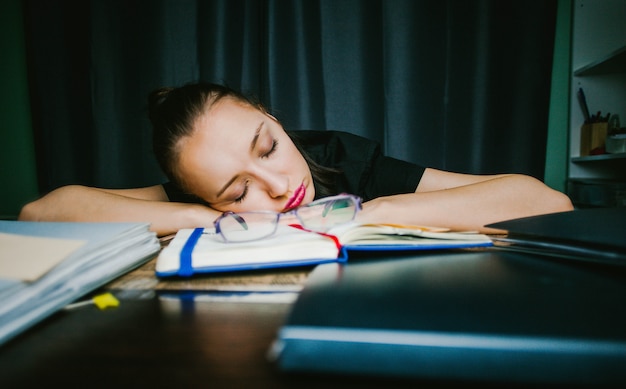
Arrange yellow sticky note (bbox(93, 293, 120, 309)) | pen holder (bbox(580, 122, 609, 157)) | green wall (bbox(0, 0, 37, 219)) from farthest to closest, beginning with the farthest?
1. green wall (bbox(0, 0, 37, 219))
2. pen holder (bbox(580, 122, 609, 157))
3. yellow sticky note (bbox(93, 293, 120, 309))

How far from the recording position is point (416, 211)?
0.60 metres

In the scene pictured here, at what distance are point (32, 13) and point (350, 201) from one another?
205cm

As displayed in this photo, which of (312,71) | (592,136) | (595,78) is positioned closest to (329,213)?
(312,71)

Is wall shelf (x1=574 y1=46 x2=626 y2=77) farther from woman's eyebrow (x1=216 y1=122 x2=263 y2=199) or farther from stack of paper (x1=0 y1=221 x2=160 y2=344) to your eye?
stack of paper (x1=0 y1=221 x2=160 y2=344)

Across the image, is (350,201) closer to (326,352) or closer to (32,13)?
(326,352)

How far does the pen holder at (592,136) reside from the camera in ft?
4.47

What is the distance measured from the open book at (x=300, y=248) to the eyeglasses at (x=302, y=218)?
0.06 metres

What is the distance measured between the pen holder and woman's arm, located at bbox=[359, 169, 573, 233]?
1.05 m

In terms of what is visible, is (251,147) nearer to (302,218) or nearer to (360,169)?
(302,218)

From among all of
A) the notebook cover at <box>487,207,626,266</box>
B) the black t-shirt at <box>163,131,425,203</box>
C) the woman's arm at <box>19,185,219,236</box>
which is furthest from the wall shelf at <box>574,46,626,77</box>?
the woman's arm at <box>19,185,219,236</box>

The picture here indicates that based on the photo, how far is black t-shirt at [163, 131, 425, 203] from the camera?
965mm

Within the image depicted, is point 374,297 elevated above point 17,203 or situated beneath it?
elevated above

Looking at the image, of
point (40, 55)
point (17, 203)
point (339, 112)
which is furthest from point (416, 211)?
point (17, 203)

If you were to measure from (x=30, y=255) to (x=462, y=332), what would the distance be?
36 cm
